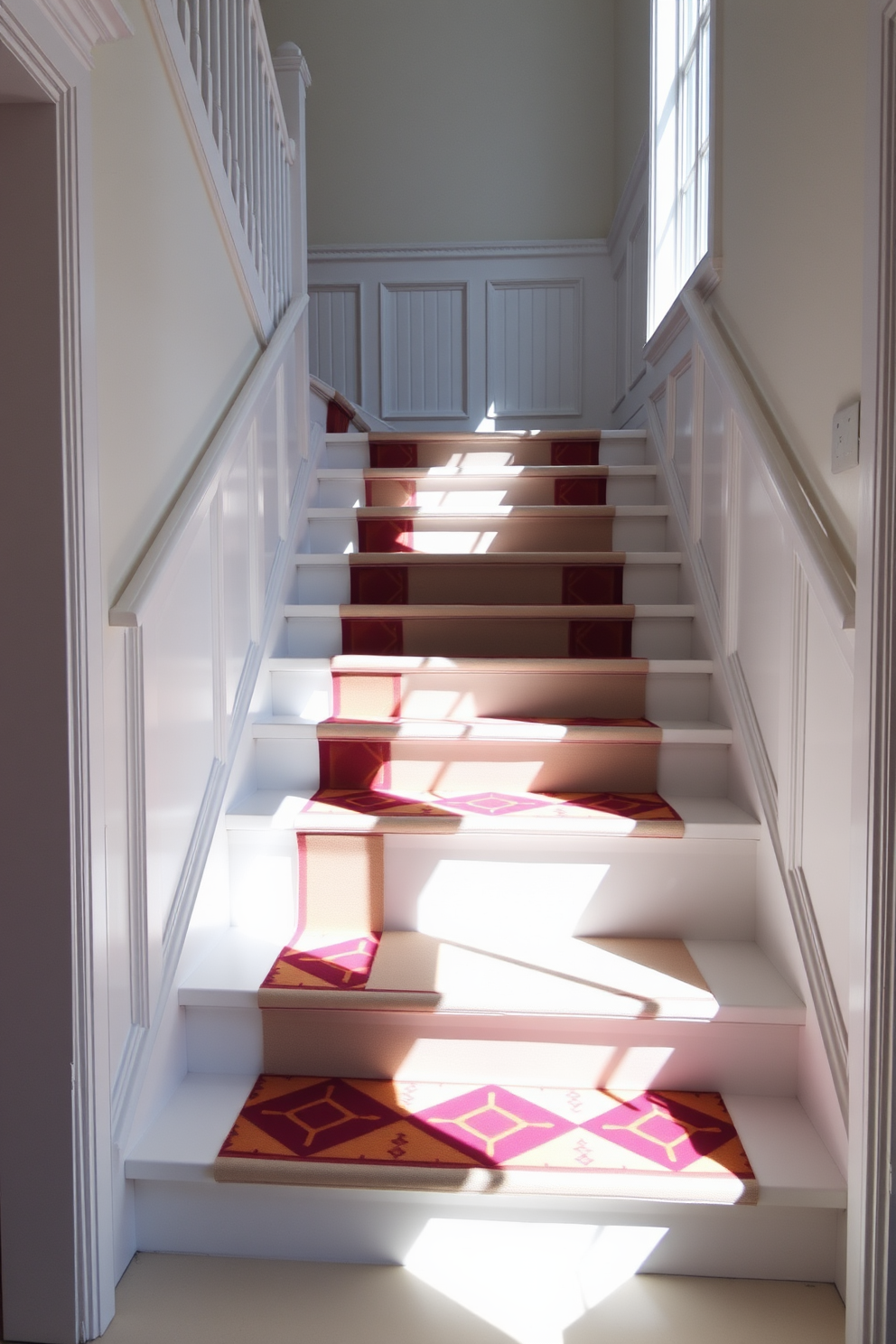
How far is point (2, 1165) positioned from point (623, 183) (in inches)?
185

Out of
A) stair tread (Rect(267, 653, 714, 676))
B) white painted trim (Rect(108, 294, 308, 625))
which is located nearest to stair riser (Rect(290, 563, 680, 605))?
stair tread (Rect(267, 653, 714, 676))

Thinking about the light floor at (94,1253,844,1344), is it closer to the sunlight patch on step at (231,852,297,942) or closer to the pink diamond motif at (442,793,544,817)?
the sunlight patch on step at (231,852,297,942)

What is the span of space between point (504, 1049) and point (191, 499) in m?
1.09

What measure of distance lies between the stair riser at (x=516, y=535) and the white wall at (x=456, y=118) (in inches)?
107

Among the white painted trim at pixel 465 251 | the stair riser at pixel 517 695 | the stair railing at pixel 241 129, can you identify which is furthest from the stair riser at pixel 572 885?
the white painted trim at pixel 465 251

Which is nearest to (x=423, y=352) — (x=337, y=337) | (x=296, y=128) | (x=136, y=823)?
(x=337, y=337)

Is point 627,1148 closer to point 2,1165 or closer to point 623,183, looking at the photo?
point 2,1165

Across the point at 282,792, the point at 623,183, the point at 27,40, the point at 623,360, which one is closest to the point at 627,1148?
the point at 282,792

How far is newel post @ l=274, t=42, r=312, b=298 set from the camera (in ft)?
8.96

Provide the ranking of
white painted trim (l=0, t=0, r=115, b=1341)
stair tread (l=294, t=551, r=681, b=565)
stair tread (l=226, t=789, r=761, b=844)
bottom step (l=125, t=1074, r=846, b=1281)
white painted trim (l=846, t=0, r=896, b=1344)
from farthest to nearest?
stair tread (l=294, t=551, r=681, b=565)
stair tread (l=226, t=789, r=761, b=844)
bottom step (l=125, t=1074, r=846, b=1281)
white painted trim (l=0, t=0, r=115, b=1341)
white painted trim (l=846, t=0, r=896, b=1344)

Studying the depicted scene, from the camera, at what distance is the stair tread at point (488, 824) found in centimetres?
175

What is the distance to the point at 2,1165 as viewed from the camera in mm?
1265

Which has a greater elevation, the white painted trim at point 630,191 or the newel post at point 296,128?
the white painted trim at point 630,191

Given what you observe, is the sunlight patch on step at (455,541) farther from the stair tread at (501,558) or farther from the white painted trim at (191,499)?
the white painted trim at (191,499)
